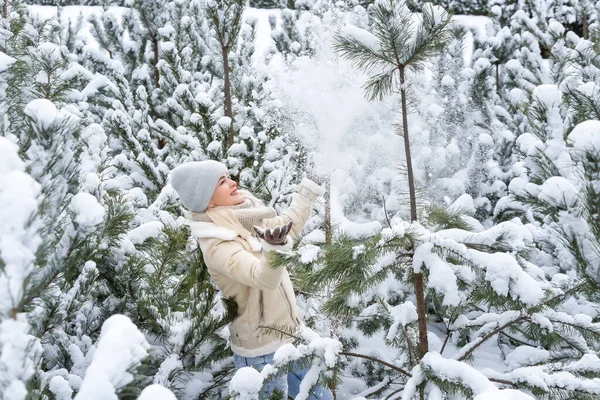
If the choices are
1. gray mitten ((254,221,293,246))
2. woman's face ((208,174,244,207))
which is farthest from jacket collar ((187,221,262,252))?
gray mitten ((254,221,293,246))

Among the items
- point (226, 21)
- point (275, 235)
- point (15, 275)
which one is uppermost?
point (226, 21)

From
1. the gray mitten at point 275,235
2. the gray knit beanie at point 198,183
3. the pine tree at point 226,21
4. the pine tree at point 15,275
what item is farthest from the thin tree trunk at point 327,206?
the pine tree at point 15,275

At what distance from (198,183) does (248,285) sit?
499mm

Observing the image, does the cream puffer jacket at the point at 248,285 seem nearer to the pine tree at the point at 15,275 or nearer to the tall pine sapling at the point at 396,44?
the tall pine sapling at the point at 396,44

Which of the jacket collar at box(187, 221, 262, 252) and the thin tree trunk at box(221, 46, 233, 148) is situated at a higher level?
the thin tree trunk at box(221, 46, 233, 148)

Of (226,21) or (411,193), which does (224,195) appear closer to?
(411,193)

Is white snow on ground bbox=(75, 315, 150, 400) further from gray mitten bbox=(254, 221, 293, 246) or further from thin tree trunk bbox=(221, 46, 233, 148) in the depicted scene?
thin tree trunk bbox=(221, 46, 233, 148)

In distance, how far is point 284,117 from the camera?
304 centimetres

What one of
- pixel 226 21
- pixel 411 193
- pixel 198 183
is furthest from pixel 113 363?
pixel 226 21

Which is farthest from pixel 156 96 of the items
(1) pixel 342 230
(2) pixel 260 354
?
(1) pixel 342 230

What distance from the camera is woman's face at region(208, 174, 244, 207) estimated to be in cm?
253

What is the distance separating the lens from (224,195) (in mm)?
2537

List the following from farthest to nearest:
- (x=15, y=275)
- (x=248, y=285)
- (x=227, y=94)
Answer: (x=227, y=94) < (x=248, y=285) < (x=15, y=275)

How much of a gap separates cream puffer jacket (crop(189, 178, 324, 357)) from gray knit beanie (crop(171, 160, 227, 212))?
0.31 ft
